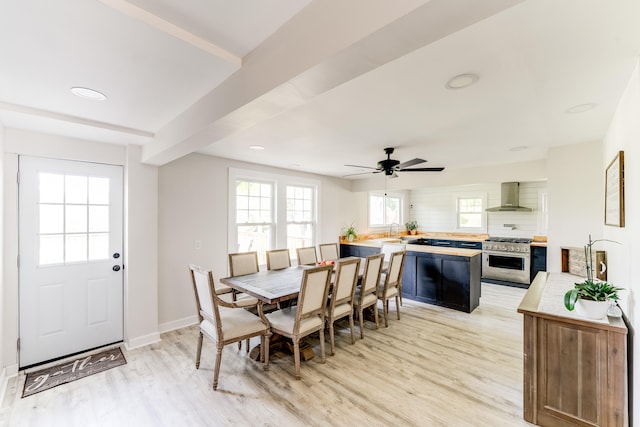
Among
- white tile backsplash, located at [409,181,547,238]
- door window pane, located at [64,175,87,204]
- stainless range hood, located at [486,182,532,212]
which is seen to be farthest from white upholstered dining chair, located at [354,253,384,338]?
white tile backsplash, located at [409,181,547,238]

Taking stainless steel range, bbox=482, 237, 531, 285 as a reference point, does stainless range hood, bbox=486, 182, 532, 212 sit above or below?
above

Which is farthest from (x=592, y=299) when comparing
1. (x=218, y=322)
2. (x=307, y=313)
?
(x=218, y=322)

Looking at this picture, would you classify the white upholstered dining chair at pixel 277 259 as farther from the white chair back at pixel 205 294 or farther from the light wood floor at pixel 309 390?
the white chair back at pixel 205 294

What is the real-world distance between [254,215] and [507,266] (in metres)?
5.19

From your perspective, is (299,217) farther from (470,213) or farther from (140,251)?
(470,213)

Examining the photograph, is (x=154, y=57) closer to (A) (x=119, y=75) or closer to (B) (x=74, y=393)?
(A) (x=119, y=75)

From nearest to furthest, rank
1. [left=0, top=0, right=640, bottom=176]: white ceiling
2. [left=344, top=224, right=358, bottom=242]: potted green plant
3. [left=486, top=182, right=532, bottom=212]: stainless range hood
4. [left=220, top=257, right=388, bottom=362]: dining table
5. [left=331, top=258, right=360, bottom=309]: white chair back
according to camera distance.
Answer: [left=0, top=0, right=640, bottom=176]: white ceiling
[left=220, top=257, right=388, bottom=362]: dining table
[left=331, top=258, right=360, bottom=309]: white chair back
[left=344, top=224, right=358, bottom=242]: potted green plant
[left=486, top=182, right=532, bottom=212]: stainless range hood

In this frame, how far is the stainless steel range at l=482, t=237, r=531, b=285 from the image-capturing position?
5.47m

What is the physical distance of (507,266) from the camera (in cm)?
568

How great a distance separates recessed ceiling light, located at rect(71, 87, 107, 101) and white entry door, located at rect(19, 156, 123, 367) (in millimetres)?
1301

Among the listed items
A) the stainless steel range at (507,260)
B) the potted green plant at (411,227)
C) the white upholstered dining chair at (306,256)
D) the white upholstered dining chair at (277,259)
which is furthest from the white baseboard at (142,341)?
the potted green plant at (411,227)

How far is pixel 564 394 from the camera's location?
184cm

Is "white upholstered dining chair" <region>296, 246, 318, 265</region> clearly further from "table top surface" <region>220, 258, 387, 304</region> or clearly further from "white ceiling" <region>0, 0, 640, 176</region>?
"white ceiling" <region>0, 0, 640, 176</region>

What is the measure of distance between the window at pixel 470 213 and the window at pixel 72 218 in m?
7.57
